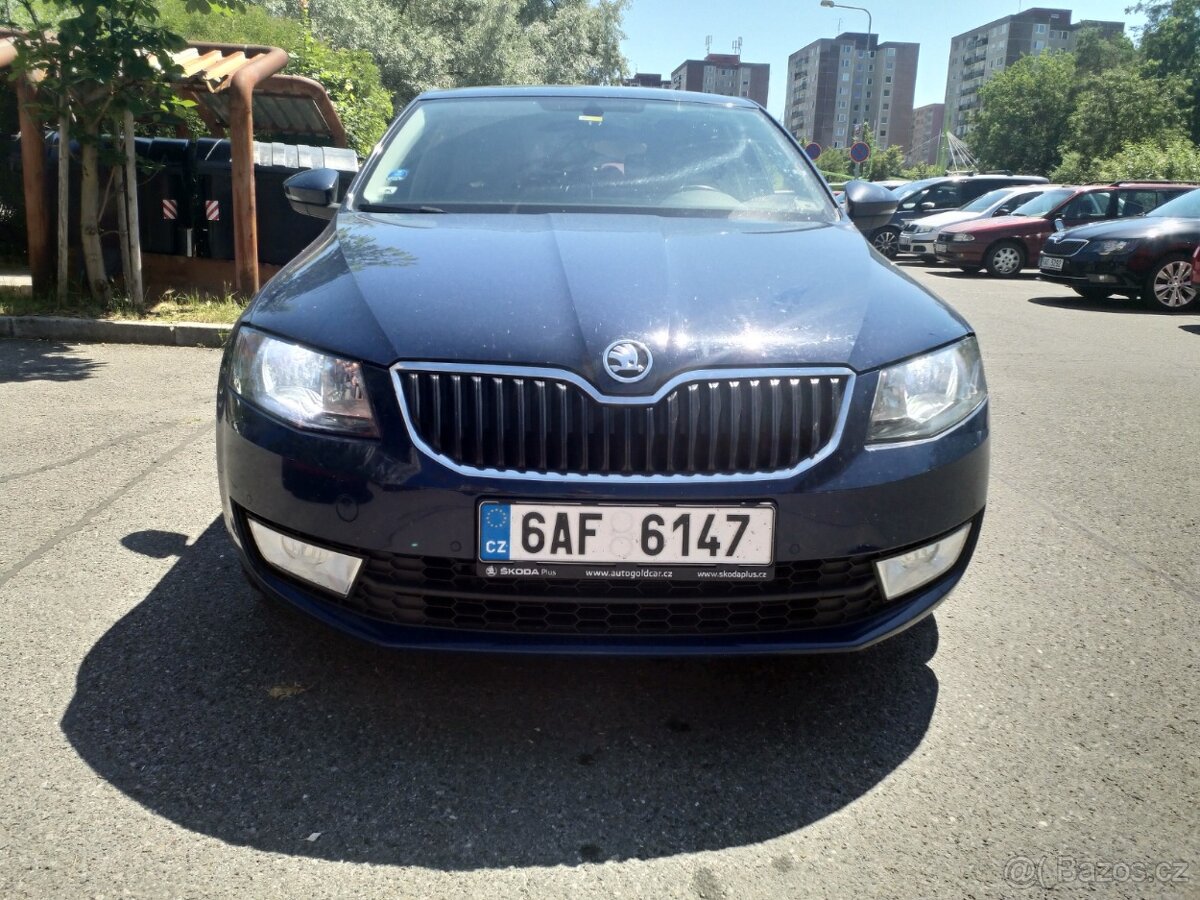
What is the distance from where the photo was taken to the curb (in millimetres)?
7910

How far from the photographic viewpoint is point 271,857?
2.00 metres

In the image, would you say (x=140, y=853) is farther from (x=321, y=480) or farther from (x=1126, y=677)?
(x=1126, y=677)

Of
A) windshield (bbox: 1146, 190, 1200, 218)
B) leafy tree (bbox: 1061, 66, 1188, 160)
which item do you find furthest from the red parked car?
leafy tree (bbox: 1061, 66, 1188, 160)

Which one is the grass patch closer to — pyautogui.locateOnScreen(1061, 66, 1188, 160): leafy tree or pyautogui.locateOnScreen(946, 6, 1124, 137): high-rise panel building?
pyautogui.locateOnScreen(1061, 66, 1188, 160): leafy tree

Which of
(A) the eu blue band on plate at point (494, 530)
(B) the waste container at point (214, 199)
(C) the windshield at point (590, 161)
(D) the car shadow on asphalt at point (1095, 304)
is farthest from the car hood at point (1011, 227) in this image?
(A) the eu blue band on plate at point (494, 530)

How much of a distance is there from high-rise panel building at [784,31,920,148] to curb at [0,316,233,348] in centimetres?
16041

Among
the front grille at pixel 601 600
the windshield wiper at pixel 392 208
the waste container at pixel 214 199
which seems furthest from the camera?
the waste container at pixel 214 199

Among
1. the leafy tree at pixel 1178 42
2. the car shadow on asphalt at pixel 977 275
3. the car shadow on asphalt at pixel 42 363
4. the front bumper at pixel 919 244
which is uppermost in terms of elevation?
the leafy tree at pixel 1178 42

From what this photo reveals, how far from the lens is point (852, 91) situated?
164 meters

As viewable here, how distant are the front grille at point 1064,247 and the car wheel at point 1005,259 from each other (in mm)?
3393

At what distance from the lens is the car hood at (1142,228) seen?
12.5m

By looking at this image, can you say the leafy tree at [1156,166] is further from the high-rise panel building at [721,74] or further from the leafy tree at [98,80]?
the high-rise panel building at [721,74]

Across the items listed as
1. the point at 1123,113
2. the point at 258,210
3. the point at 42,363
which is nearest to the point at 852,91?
the point at 1123,113

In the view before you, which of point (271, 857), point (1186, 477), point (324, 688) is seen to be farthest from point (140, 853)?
point (1186, 477)
